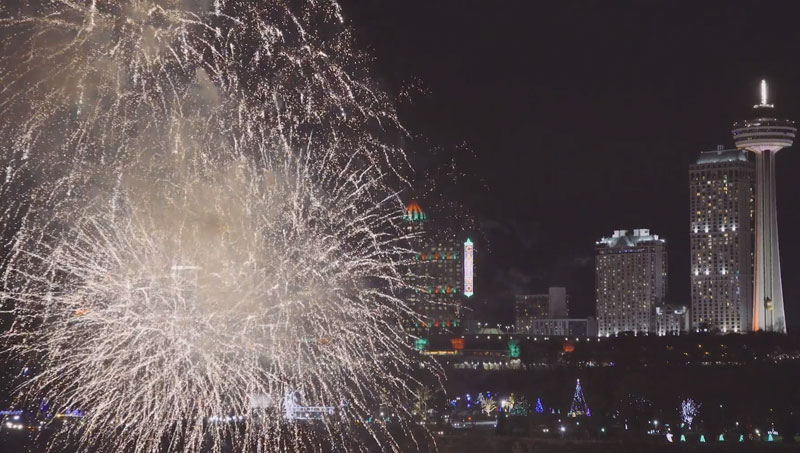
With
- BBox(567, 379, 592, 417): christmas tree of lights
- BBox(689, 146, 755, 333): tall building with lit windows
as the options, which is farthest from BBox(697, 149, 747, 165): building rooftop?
BBox(567, 379, 592, 417): christmas tree of lights

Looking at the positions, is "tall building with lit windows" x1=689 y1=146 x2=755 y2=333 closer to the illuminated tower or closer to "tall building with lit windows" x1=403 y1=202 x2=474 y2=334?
the illuminated tower

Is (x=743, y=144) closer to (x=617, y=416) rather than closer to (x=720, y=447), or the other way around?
(x=617, y=416)

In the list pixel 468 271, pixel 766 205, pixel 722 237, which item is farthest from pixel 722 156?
pixel 468 271

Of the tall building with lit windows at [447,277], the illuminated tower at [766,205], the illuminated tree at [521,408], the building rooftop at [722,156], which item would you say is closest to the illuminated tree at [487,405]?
the illuminated tree at [521,408]

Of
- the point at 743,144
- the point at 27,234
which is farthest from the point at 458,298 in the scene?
the point at 27,234

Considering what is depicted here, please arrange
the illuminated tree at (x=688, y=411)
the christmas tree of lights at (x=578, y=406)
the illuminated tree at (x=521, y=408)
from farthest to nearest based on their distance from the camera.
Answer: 1. the illuminated tree at (x=521, y=408)
2. the christmas tree of lights at (x=578, y=406)
3. the illuminated tree at (x=688, y=411)

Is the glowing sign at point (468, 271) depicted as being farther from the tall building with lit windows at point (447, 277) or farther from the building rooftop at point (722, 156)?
the building rooftop at point (722, 156)
